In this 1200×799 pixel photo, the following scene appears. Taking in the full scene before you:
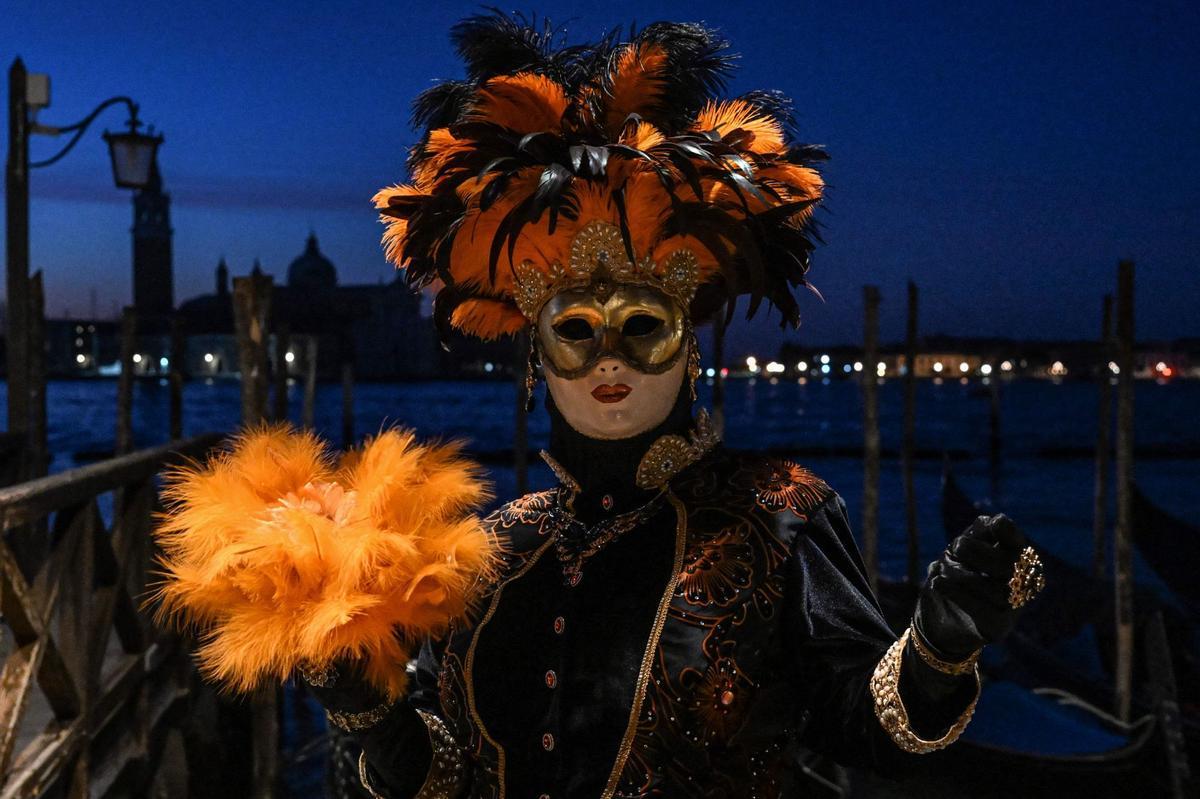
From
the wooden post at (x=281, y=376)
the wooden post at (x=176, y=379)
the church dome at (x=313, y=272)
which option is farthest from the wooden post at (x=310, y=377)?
the church dome at (x=313, y=272)

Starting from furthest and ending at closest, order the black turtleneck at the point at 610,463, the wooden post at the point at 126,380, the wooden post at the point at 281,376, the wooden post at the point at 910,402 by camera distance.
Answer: the wooden post at the point at 910,402 < the wooden post at the point at 126,380 < the wooden post at the point at 281,376 < the black turtleneck at the point at 610,463

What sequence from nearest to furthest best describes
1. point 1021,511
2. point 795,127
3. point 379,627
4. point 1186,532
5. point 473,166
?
point 379,627, point 473,166, point 795,127, point 1186,532, point 1021,511

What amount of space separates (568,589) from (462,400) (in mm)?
68386

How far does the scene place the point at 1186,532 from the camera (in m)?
8.38

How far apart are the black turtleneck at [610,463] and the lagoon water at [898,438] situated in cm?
468

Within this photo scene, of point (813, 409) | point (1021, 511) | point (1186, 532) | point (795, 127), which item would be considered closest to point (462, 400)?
point (813, 409)

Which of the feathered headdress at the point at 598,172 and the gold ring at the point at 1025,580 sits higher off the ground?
the feathered headdress at the point at 598,172

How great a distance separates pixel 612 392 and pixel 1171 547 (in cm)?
842

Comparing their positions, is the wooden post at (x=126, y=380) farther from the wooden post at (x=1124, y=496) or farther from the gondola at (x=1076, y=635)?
the wooden post at (x=1124, y=496)

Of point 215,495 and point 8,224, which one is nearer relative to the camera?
→ point 215,495

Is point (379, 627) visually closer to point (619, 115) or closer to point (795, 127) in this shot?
point (619, 115)

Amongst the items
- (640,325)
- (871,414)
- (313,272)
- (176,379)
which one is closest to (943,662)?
(640,325)

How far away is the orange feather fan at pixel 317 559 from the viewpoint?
1349 mm

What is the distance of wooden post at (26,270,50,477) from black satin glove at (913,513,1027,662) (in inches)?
201
